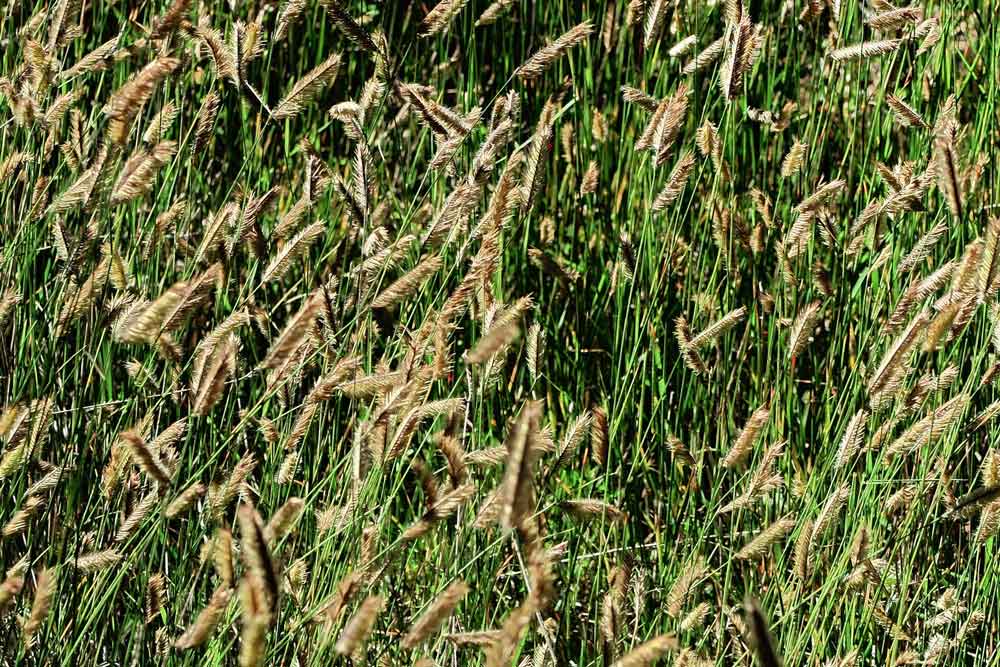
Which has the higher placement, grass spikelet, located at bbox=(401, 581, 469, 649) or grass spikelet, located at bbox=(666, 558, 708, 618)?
grass spikelet, located at bbox=(401, 581, 469, 649)

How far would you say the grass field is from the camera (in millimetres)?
1342

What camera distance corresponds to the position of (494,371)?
1.48 metres

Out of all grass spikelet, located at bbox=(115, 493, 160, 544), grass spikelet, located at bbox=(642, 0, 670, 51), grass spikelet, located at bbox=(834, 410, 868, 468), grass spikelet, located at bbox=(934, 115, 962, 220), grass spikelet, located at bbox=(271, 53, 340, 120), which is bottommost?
grass spikelet, located at bbox=(115, 493, 160, 544)

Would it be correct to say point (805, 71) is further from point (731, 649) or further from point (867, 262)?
point (731, 649)

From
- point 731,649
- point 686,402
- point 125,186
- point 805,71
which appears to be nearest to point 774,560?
point 731,649

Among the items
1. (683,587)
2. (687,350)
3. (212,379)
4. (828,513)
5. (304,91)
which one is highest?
(304,91)

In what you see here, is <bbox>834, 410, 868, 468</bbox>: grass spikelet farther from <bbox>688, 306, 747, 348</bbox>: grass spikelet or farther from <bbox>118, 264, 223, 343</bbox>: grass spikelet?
<bbox>118, 264, 223, 343</bbox>: grass spikelet

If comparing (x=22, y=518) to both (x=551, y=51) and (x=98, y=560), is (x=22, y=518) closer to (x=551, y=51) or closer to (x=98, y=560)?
(x=98, y=560)

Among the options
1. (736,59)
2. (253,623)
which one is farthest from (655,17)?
(253,623)

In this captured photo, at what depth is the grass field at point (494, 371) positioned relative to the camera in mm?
1342

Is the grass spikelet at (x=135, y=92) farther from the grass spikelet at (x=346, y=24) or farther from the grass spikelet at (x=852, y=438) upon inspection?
the grass spikelet at (x=852, y=438)

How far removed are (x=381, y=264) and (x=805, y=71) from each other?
5.30 feet

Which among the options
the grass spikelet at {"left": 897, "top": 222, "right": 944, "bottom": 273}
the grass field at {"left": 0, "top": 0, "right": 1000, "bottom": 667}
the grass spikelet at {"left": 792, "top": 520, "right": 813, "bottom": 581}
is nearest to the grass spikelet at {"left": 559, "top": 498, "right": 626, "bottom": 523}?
the grass field at {"left": 0, "top": 0, "right": 1000, "bottom": 667}

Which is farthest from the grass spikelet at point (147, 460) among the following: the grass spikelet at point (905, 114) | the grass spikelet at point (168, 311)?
the grass spikelet at point (905, 114)
